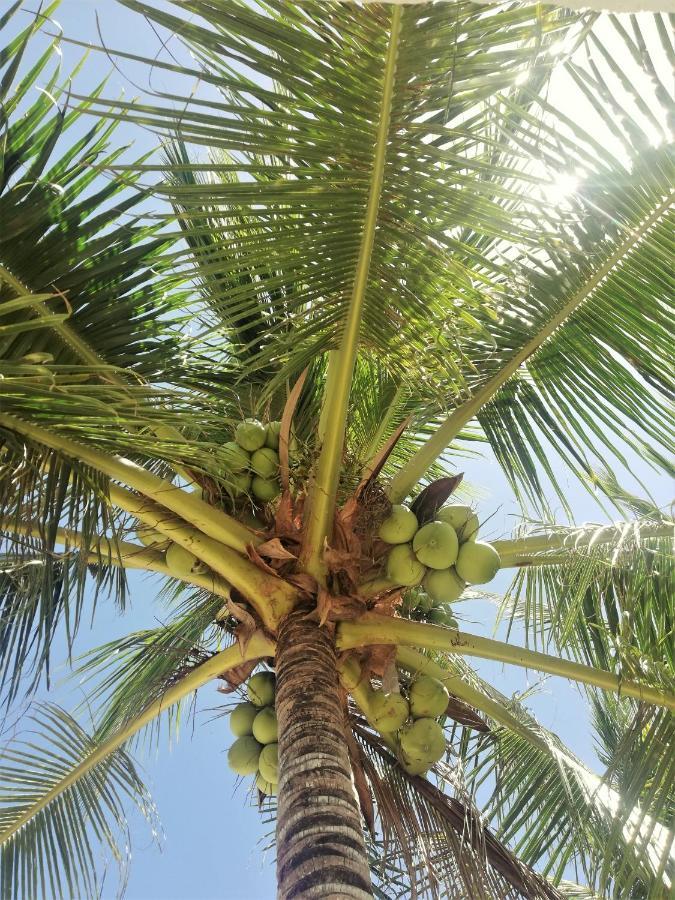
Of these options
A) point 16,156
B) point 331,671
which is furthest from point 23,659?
point 16,156

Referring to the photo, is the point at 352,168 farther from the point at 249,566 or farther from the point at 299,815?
the point at 299,815

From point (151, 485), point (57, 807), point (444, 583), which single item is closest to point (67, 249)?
point (151, 485)

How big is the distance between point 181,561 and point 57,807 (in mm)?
1748

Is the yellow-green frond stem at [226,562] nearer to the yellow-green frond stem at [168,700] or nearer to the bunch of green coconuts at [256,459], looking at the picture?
the yellow-green frond stem at [168,700]

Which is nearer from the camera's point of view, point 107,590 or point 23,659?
point 23,659

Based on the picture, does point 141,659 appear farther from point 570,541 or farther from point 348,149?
point 348,149

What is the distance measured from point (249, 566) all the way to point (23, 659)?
0.99 m

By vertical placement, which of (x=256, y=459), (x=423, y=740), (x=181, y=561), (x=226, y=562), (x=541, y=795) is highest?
(x=256, y=459)

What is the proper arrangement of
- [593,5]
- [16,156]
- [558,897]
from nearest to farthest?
[593,5] < [16,156] < [558,897]

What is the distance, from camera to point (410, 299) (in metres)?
2.95

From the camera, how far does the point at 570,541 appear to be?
3412 mm

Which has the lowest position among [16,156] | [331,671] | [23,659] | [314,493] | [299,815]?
[299,815]

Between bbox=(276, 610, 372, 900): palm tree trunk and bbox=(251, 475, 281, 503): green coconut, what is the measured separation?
54 centimetres

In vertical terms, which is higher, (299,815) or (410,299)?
(410,299)
